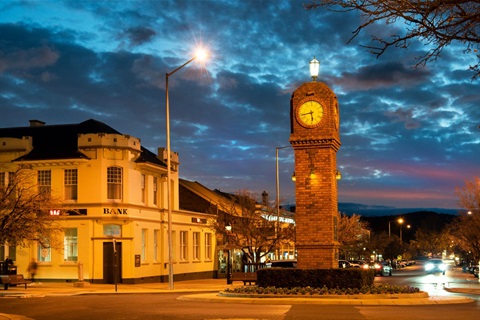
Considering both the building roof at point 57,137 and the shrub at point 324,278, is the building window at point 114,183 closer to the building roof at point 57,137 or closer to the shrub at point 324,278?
the building roof at point 57,137

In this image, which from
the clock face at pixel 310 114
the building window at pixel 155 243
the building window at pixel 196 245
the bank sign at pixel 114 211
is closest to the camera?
the clock face at pixel 310 114

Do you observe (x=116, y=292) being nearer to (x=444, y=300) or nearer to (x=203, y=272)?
(x=444, y=300)

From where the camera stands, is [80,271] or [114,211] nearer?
[80,271]

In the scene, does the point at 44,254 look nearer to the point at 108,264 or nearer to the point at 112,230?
the point at 108,264

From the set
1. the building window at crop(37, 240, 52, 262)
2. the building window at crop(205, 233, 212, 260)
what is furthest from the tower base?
the building window at crop(205, 233, 212, 260)

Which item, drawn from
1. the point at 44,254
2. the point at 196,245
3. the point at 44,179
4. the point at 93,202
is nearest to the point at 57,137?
the point at 44,179

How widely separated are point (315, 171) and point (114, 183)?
1863 cm

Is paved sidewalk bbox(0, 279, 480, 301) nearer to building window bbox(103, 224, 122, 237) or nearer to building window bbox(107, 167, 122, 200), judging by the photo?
building window bbox(103, 224, 122, 237)

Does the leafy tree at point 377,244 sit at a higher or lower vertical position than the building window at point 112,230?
lower

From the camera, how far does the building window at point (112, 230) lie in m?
41.4

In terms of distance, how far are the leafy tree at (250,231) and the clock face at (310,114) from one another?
21375 mm

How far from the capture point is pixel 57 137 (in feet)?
148

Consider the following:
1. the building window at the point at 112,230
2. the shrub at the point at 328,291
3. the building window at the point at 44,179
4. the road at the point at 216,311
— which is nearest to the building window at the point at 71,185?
the building window at the point at 44,179

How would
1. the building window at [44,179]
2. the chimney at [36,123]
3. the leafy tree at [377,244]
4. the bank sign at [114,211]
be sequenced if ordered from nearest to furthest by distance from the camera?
the bank sign at [114,211]
the building window at [44,179]
the chimney at [36,123]
the leafy tree at [377,244]
